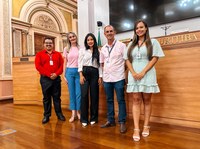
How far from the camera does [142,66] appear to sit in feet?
5.75

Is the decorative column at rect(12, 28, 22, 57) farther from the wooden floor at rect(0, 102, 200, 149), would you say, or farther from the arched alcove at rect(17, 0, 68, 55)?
the wooden floor at rect(0, 102, 200, 149)

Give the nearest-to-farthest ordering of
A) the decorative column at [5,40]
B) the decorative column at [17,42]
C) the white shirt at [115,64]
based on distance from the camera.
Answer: the white shirt at [115,64] < the decorative column at [5,40] < the decorative column at [17,42]

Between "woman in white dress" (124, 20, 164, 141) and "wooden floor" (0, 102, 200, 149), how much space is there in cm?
16

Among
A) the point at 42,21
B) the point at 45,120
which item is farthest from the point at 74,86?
the point at 42,21

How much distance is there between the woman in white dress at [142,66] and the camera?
5.65 ft

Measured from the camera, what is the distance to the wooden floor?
162cm

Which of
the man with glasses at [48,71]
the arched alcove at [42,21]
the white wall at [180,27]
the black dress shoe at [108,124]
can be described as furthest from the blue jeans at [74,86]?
the arched alcove at [42,21]

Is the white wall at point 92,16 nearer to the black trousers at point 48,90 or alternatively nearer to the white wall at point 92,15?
the white wall at point 92,15

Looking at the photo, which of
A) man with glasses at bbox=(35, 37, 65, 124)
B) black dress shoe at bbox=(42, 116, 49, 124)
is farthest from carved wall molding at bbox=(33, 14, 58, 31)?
black dress shoe at bbox=(42, 116, 49, 124)

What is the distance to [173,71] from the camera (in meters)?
2.19

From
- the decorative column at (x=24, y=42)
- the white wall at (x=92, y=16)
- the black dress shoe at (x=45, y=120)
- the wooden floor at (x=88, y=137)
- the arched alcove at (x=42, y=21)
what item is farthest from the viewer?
the arched alcove at (x=42, y=21)

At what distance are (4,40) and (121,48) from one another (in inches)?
155

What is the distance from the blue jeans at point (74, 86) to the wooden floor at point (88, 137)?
0.93 ft

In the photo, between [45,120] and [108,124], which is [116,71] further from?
[45,120]
